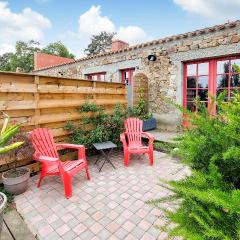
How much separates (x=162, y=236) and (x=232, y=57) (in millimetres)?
5123

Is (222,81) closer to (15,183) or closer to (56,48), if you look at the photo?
(15,183)

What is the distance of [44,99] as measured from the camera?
147 inches

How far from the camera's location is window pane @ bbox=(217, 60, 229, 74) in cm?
543

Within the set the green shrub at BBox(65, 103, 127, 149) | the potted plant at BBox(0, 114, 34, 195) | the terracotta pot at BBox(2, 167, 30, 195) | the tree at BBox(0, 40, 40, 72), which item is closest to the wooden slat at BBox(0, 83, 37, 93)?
the potted plant at BBox(0, 114, 34, 195)

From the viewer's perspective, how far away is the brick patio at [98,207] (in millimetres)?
2145

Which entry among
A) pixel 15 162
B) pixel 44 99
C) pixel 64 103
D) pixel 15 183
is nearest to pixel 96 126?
pixel 64 103

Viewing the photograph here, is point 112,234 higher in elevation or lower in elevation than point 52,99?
lower

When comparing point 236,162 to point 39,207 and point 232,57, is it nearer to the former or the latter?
point 39,207

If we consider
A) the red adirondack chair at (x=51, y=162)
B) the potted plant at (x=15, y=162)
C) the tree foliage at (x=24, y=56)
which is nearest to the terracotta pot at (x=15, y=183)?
the potted plant at (x=15, y=162)

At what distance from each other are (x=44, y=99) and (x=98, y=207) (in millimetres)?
2272

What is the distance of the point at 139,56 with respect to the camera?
7.10 metres

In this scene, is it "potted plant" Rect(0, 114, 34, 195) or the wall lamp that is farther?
the wall lamp

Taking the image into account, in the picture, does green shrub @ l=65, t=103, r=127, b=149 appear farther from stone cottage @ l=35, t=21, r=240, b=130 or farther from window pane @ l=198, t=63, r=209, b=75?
window pane @ l=198, t=63, r=209, b=75

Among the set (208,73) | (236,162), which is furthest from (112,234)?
(208,73)
